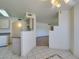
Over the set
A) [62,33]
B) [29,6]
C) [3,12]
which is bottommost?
[62,33]

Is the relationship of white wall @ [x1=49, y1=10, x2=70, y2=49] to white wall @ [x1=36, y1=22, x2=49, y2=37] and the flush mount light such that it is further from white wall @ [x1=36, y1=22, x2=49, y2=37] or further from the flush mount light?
white wall @ [x1=36, y1=22, x2=49, y2=37]

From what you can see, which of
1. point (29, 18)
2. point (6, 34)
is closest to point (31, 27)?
point (29, 18)

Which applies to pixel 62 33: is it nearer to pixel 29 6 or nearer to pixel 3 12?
pixel 29 6

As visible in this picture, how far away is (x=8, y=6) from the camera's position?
669 cm

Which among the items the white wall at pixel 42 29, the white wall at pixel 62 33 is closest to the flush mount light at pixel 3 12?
the white wall at pixel 42 29

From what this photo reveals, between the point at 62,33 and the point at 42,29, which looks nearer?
the point at 62,33

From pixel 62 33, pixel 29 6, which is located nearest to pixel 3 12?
pixel 29 6

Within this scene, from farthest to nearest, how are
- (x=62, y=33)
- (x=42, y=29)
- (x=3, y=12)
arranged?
(x=42, y=29), (x=3, y=12), (x=62, y=33)

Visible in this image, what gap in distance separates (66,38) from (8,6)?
3.66m

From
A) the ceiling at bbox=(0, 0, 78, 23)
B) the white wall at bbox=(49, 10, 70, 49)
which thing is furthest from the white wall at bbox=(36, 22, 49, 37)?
the white wall at bbox=(49, 10, 70, 49)

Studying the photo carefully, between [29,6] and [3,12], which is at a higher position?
[29,6]

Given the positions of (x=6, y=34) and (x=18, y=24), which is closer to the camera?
(x=18, y=24)

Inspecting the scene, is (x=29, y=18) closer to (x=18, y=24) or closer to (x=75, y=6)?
(x=18, y=24)

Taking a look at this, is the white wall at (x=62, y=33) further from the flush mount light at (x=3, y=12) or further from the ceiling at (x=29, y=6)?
the flush mount light at (x=3, y=12)
